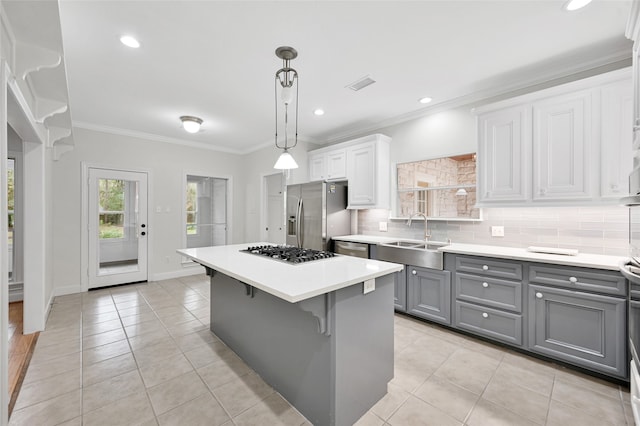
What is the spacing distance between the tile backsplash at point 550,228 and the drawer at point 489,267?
61 centimetres

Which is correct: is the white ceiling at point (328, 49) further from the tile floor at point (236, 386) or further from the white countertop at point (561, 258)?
the tile floor at point (236, 386)

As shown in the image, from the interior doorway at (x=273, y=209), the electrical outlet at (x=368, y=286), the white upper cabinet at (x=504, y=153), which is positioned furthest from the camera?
the interior doorway at (x=273, y=209)

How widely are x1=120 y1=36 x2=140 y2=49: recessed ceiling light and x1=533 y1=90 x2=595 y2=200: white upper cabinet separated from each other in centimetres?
354

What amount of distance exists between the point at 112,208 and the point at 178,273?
1595mm

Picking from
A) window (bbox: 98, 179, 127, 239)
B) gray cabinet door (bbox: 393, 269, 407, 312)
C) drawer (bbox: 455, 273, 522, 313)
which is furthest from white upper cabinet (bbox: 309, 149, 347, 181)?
window (bbox: 98, 179, 127, 239)

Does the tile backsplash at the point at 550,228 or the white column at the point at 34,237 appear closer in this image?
the tile backsplash at the point at 550,228

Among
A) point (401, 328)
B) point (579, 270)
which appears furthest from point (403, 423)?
point (579, 270)

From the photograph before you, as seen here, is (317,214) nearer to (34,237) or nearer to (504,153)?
(504,153)

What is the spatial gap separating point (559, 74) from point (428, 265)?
223 centimetres

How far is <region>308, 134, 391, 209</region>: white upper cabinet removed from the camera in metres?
3.90

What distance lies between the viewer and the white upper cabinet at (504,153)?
8.55 feet

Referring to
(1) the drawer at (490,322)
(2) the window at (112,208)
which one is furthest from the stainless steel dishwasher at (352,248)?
(2) the window at (112,208)

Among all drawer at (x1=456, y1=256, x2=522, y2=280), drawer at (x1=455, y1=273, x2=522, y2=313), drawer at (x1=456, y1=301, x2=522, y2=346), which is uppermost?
drawer at (x1=456, y1=256, x2=522, y2=280)

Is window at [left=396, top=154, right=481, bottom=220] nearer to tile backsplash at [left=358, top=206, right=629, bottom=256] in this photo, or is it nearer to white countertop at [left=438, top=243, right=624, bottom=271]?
tile backsplash at [left=358, top=206, right=629, bottom=256]
